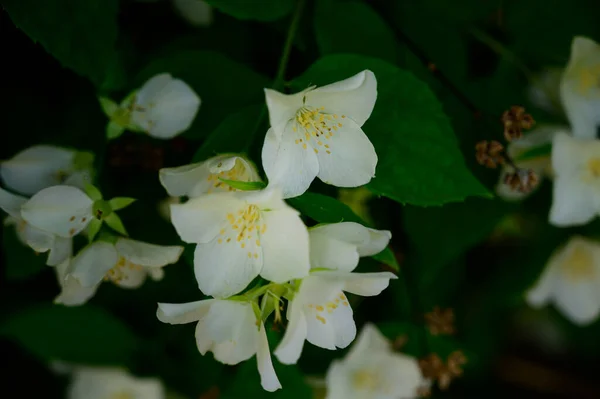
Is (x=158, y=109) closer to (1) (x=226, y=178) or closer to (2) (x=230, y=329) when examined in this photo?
(1) (x=226, y=178)

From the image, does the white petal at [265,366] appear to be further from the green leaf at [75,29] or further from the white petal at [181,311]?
the green leaf at [75,29]

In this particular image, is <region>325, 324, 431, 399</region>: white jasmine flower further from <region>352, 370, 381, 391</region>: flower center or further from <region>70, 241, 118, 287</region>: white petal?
<region>70, 241, 118, 287</region>: white petal

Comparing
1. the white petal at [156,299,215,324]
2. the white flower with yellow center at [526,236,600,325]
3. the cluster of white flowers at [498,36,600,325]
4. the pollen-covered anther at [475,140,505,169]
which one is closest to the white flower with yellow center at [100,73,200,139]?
the white petal at [156,299,215,324]

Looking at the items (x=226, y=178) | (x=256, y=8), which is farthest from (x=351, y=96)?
(x=256, y=8)

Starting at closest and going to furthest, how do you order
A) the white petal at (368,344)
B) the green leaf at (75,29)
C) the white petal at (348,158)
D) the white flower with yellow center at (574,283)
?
the white petal at (348,158) → the green leaf at (75,29) → the white petal at (368,344) → the white flower with yellow center at (574,283)

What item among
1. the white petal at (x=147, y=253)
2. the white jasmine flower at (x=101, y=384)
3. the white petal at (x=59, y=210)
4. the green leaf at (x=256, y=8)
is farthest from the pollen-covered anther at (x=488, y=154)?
the white jasmine flower at (x=101, y=384)

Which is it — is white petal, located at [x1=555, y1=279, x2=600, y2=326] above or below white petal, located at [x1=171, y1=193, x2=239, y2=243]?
below

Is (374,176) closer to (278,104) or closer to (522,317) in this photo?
(278,104)
